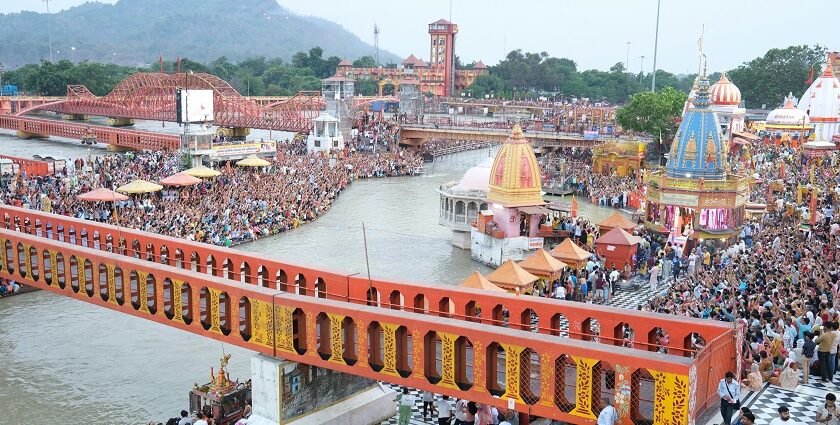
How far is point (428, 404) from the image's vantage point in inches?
646

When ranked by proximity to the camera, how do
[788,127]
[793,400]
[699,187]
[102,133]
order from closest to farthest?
[793,400] < [699,187] < [788,127] < [102,133]

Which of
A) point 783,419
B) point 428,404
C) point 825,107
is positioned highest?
point 825,107

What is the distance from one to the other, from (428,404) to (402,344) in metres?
2.90

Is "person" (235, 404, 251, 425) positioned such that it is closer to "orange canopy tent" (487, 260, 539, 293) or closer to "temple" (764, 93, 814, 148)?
"orange canopy tent" (487, 260, 539, 293)

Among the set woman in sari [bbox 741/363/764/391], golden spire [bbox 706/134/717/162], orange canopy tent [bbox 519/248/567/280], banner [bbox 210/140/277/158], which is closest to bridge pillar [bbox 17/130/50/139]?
banner [bbox 210/140/277/158]

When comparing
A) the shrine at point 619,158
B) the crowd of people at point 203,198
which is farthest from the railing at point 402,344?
the shrine at point 619,158

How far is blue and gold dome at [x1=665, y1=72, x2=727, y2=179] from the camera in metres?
31.5

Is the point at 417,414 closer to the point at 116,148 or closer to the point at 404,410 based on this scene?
the point at 404,410

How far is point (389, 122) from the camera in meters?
75.0

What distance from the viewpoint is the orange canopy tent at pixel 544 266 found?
82.6 ft

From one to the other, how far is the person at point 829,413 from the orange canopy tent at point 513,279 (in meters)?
11.1

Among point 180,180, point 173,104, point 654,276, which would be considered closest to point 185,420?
point 654,276

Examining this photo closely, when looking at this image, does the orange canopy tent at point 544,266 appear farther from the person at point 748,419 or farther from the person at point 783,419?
the person at point 748,419

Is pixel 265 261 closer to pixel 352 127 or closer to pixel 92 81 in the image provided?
pixel 352 127
